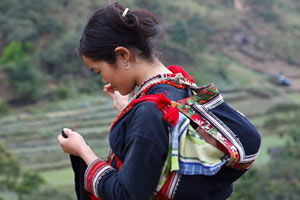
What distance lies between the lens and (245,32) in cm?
2044

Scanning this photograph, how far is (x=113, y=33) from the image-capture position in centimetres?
104

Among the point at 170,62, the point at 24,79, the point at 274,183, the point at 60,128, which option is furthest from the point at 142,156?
the point at 24,79

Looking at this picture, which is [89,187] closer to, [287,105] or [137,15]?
[137,15]

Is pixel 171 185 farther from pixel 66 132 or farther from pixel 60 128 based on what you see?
pixel 60 128

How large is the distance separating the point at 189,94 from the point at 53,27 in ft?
54.8

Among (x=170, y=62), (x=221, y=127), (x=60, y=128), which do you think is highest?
(x=221, y=127)

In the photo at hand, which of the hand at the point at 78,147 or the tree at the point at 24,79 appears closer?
the hand at the point at 78,147

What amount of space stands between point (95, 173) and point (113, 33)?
341mm

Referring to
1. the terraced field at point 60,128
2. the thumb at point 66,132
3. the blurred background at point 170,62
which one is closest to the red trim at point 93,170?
the thumb at point 66,132

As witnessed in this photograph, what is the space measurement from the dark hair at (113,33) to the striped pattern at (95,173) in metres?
0.26

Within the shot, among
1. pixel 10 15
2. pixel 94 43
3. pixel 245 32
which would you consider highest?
pixel 94 43

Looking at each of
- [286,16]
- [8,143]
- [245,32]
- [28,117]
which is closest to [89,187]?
[8,143]

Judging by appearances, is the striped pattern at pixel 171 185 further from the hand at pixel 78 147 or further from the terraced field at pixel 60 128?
the terraced field at pixel 60 128

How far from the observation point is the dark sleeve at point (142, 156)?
0.93 metres
